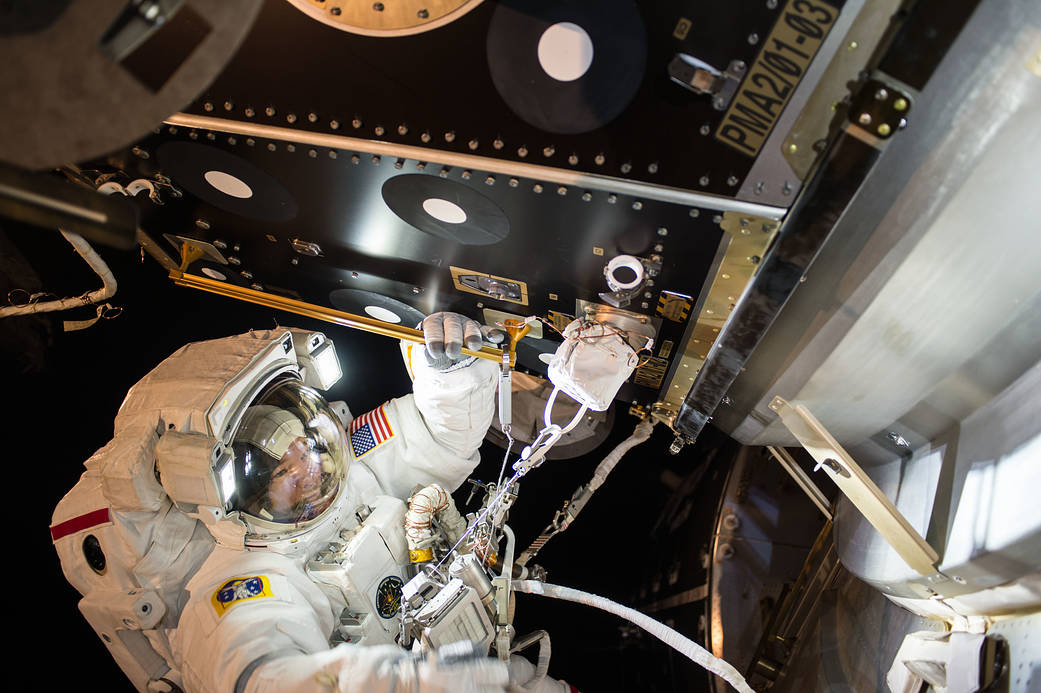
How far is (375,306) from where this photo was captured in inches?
93.7

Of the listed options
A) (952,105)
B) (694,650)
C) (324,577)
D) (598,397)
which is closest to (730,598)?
(694,650)

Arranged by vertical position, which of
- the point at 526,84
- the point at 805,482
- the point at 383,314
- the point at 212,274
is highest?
the point at 526,84

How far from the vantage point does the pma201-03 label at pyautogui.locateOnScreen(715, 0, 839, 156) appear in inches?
44.2

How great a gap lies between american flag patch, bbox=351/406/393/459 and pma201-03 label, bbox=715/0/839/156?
1.78 m

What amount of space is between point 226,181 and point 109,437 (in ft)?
6.28

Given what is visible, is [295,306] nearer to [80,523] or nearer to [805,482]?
[80,523]

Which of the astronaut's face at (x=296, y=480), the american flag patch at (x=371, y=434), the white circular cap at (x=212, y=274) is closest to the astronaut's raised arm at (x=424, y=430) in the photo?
the american flag patch at (x=371, y=434)

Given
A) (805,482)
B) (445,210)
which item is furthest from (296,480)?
(805,482)

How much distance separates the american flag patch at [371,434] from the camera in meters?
2.54

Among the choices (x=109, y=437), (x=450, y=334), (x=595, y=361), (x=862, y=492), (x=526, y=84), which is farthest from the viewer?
(x=109, y=437)

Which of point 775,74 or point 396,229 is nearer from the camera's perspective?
point 775,74

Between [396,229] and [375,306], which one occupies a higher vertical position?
[396,229]

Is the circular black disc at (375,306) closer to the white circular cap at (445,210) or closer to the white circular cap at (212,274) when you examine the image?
the white circular cap at (212,274)

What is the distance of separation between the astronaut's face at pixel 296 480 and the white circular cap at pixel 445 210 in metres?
1.00
